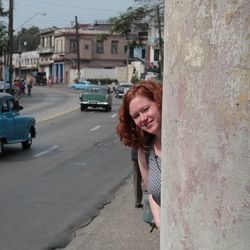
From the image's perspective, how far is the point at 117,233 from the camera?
765 centimetres

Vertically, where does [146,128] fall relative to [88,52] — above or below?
below

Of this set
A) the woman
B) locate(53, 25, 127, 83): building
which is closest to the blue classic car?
the woman

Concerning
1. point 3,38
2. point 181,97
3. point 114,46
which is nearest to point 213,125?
point 181,97

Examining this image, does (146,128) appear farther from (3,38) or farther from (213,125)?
(3,38)

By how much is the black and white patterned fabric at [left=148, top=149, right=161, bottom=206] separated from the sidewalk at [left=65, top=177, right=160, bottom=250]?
3725 millimetres

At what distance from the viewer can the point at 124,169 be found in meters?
14.9

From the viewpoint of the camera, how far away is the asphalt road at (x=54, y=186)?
8.05 m

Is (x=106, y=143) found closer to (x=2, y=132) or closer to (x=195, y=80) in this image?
(x=2, y=132)

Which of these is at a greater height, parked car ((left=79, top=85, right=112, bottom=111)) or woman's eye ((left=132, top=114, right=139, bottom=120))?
woman's eye ((left=132, top=114, right=139, bottom=120))

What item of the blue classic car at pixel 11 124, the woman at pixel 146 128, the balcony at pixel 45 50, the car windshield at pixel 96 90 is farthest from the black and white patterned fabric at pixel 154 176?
the balcony at pixel 45 50

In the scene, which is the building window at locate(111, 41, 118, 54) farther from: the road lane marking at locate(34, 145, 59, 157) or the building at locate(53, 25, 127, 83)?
the road lane marking at locate(34, 145, 59, 157)

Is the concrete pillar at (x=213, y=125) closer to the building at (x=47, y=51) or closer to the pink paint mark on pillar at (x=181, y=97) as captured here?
the pink paint mark on pillar at (x=181, y=97)

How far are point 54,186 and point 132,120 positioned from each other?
889 centimetres

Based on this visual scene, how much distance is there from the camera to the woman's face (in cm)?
297
